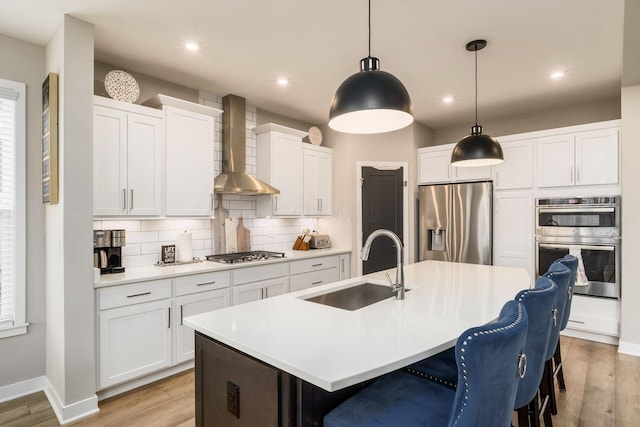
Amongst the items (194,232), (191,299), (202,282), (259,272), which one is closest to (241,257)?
(259,272)

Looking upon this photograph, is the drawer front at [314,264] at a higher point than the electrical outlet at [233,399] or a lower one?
higher

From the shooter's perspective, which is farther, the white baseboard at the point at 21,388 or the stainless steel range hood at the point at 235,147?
the stainless steel range hood at the point at 235,147

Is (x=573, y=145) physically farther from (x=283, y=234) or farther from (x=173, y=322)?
(x=173, y=322)

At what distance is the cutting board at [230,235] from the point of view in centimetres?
391

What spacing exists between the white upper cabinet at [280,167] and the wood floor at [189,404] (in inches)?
77.1

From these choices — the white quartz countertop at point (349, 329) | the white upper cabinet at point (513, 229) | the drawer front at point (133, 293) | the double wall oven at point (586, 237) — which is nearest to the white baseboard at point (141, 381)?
the drawer front at point (133, 293)

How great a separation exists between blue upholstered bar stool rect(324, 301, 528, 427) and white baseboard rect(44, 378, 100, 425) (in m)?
2.03

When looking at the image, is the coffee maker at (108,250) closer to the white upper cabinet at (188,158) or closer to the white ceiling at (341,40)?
the white upper cabinet at (188,158)

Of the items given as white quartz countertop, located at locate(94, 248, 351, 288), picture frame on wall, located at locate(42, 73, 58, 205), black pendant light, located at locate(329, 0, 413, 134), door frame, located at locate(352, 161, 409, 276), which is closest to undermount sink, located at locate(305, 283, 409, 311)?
black pendant light, located at locate(329, 0, 413, 134)

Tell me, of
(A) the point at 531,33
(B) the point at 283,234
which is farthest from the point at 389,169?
(A) the point at 531,33

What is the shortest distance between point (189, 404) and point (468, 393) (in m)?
2.20

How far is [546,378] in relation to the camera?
2.16 m

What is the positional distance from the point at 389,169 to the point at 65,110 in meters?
3.67

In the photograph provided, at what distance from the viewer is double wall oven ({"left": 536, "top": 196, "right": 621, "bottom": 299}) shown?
11.6 ft
